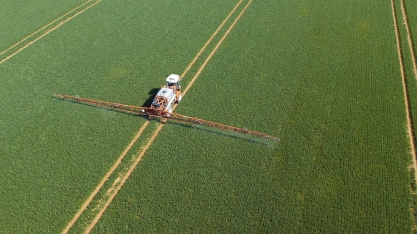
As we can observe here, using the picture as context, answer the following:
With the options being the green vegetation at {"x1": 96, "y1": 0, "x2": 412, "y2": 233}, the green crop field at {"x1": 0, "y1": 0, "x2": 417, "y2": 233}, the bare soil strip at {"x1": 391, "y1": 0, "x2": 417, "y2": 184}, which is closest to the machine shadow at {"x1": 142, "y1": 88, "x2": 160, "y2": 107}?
the green crop field at {"x1": 0, "y1": 0, "x2": 417, "y2": 233}

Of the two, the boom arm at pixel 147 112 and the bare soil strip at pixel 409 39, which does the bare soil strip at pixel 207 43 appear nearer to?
the boom arm at pixel 147 112

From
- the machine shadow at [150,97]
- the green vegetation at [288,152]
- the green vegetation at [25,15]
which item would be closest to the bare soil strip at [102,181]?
the green vegetation at [288,152]

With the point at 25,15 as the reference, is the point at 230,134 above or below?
below

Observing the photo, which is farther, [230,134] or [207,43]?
[207,43]

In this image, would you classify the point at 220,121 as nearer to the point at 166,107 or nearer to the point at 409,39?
the point at 166,107

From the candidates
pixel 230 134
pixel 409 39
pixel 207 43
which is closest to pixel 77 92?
pixel 207 43

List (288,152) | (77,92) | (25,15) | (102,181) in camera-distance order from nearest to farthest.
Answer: (102,181), (288,152), (77,92), (25,15)

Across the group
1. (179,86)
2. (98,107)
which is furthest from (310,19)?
(98,107)

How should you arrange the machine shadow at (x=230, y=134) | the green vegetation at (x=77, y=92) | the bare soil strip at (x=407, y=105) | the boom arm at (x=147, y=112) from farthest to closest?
1. the boom arm at (x=147, y=112)
2. the machine shadow at (x=230, y=134)
3. the bare soil strip at (x=407, y=105)
4. the green vegetation at (x=77, y=92)
